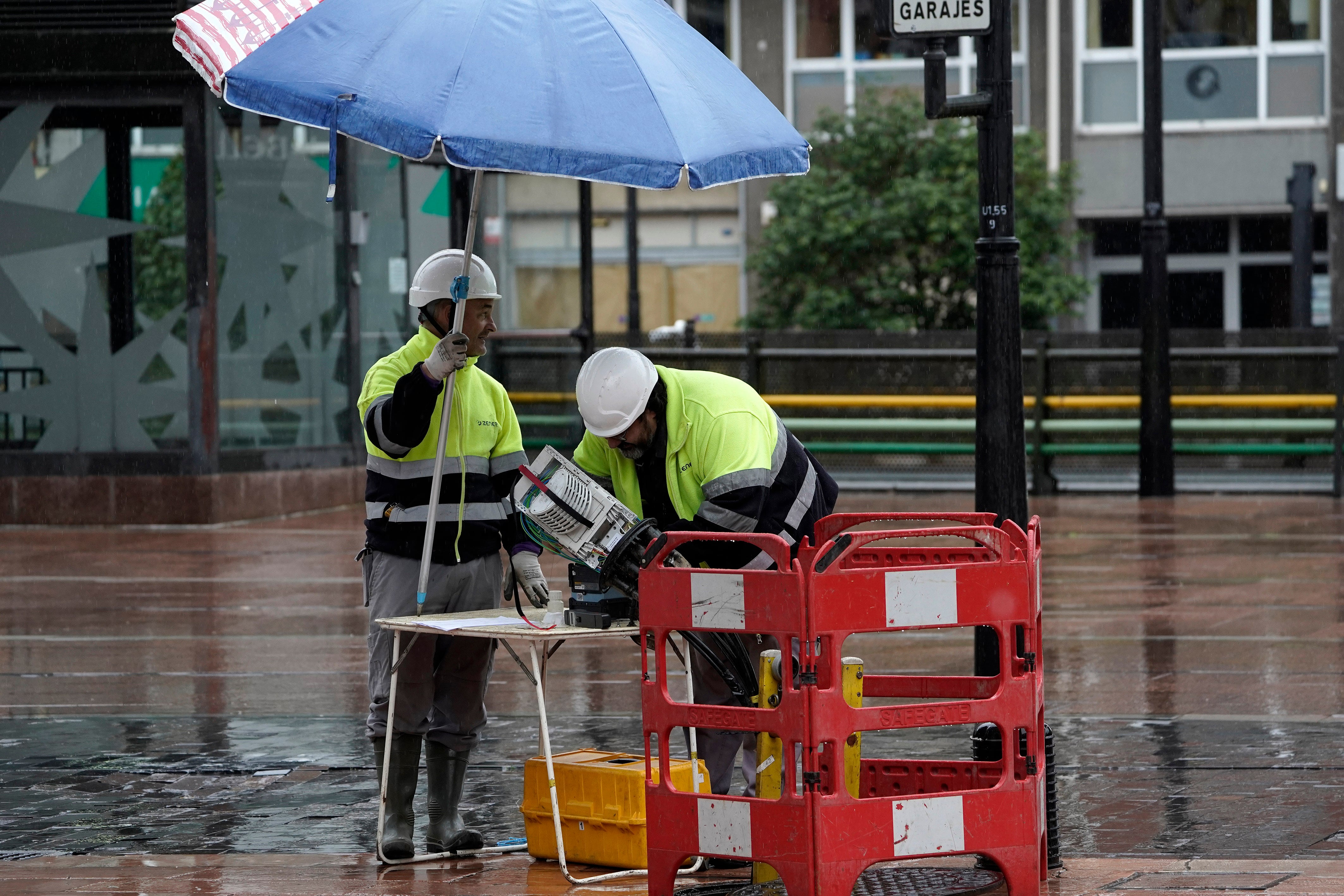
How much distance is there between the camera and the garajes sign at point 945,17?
6121 millimetres

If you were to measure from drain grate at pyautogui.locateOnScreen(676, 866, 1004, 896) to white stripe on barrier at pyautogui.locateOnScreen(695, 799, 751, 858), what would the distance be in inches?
11.3

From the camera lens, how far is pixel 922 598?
5.21 meters

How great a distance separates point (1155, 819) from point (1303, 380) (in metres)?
14.3

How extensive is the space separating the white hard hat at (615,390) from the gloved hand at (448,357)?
15.0 inches

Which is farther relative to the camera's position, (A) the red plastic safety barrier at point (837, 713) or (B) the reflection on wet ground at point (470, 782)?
(B) the reflection on wet ground at point (470, 782)

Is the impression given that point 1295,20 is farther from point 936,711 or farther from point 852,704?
point 936,711

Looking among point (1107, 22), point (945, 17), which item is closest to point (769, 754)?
point (945, 17)

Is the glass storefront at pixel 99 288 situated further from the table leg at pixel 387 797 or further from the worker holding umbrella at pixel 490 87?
the worker holding umbrella at pixel 490 87

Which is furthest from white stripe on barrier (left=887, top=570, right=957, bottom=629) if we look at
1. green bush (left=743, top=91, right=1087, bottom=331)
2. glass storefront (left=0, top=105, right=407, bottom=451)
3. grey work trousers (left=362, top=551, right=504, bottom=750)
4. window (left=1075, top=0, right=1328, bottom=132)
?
window (left=1075, top=0, right=1328, bottom=132)

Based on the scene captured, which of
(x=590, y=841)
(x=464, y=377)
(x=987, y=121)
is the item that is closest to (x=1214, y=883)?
(x=590, y=841)

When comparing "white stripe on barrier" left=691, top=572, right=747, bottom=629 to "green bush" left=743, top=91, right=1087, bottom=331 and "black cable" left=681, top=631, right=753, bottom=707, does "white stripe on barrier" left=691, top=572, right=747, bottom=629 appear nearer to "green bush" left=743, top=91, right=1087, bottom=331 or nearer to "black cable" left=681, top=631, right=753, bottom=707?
"black cable" left=681, top=631, right=753, bottom=707

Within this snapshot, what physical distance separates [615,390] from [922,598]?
1213 mm

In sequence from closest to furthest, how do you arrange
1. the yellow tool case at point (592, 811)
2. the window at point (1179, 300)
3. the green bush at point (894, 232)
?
the yellow tool case at point (592, 811)
the green bush at point (894, 232)
the window at point (1179, 300)

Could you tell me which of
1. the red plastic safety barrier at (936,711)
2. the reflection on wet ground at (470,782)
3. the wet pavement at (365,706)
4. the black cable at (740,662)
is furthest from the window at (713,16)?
the red plastic safety barrier at (936,711)
